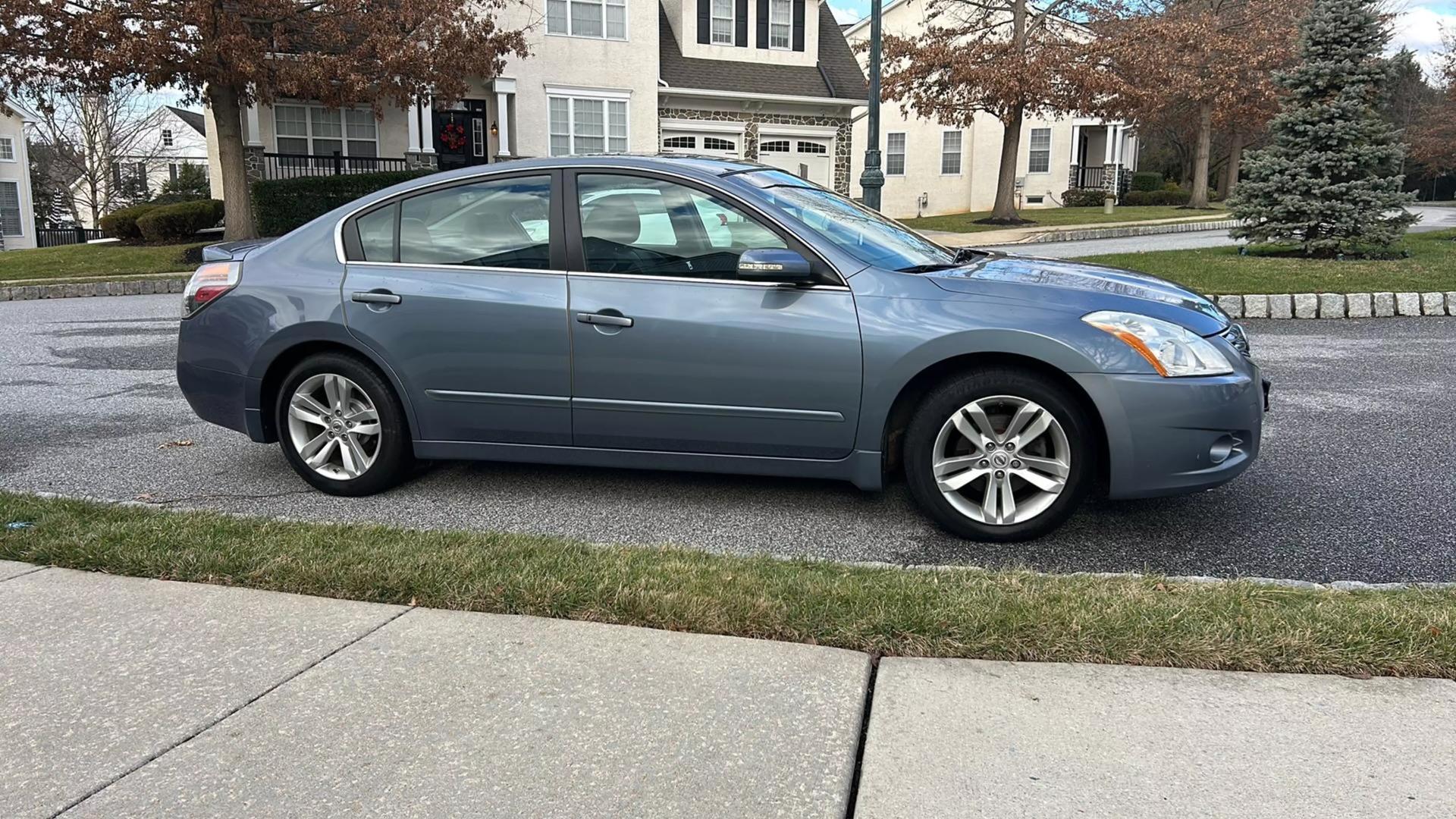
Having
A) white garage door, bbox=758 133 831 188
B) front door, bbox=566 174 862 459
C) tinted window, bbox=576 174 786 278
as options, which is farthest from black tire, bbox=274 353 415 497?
white garage door, bbox=758 133 831 188

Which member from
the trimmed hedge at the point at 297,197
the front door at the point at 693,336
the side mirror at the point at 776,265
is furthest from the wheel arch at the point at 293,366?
the trimmed hedge at the point at 297,197

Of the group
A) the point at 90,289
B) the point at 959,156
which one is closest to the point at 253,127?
the point at 90,289

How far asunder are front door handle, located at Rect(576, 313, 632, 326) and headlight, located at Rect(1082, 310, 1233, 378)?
76.0 inches

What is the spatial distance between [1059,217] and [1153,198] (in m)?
12.1

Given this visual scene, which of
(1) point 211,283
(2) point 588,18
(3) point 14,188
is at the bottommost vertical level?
(1) point 211,283

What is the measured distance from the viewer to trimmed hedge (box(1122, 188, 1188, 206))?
38.9 metres

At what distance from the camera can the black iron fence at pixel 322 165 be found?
2377 centimetres

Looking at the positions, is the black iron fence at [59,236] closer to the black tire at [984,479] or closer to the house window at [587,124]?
the house window at [587,124]

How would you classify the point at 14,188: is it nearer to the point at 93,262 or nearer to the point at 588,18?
the point at 93,262

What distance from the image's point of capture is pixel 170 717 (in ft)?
9.56

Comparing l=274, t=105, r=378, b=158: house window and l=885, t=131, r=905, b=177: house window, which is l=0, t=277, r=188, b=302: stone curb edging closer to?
l=274, t=105, r=378, b=158: house window

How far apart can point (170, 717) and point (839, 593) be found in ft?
6.80

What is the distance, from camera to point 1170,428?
411cm

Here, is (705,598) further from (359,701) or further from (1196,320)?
(1196,320)
